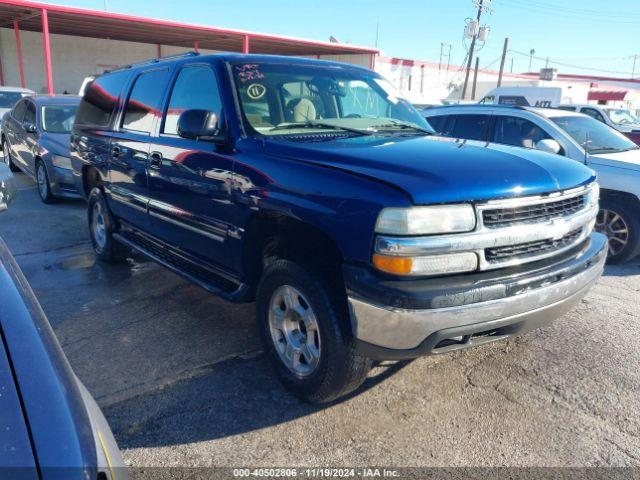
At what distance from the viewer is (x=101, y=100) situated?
215 inches

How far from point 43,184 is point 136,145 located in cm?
498

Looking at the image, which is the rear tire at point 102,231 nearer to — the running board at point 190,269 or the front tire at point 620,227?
the running board at point 190,269

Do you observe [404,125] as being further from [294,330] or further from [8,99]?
[8,99]

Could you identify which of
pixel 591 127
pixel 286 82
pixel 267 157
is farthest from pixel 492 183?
pixel 591 127

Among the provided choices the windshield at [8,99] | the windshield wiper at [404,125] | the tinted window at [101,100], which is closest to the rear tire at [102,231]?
the tinted window at [101,100]

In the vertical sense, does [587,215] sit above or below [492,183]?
below

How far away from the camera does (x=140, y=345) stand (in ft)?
12.4

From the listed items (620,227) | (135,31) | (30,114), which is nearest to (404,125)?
(620,227)

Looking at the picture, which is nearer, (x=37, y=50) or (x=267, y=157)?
(x=267, y=157)

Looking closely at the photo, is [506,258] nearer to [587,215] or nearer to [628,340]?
[587,215]

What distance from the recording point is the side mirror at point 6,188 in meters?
2.86

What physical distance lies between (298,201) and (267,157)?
45 centimetres

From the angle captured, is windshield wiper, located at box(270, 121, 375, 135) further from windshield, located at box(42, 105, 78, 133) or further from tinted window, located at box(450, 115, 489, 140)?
windshield, located at box(42, 105, 78, 133)

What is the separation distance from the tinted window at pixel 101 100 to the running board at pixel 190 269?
4.23 ft
